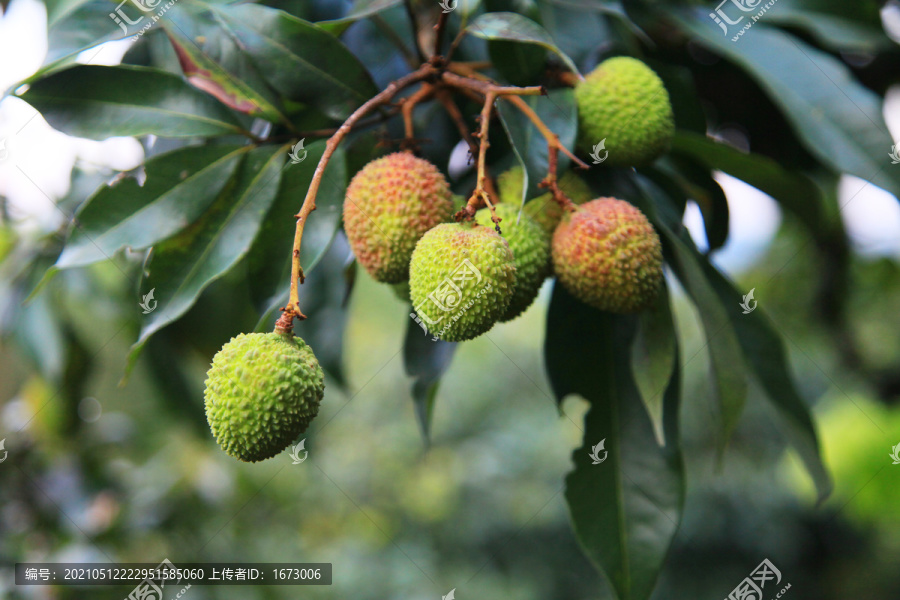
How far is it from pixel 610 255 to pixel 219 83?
0.53 meters

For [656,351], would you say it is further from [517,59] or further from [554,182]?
[517,59]

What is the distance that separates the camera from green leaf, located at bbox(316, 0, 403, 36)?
0.79 metres

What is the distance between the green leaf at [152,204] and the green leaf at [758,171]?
2.16 feet

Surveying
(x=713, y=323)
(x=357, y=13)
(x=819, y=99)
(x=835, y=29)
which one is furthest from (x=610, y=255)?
(x=835, y=29)

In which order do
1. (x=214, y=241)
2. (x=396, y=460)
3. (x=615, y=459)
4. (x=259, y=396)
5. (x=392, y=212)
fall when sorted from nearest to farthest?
(x=259, y=396) → (x=392, y=212) → (x=214, y=241) → (x=615, y=459) → (x=396, y=460)

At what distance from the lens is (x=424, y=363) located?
3.26 feet

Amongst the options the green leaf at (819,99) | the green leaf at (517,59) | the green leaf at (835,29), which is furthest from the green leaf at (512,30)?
the green leaf at (835,29)

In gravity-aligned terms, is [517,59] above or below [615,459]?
above

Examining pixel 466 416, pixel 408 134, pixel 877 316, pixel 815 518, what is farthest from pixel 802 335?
pixel 408 134

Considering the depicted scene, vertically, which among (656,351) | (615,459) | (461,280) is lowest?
(615,459)

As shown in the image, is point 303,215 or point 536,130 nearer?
point 303,215

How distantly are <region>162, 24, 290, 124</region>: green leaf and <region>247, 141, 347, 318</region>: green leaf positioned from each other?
0.08m

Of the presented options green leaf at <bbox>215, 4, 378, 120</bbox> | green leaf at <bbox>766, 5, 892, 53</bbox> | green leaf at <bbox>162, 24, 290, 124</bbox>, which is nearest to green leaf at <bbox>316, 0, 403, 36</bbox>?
green leaf at <bbox>215, 4, 378, 120</bbox>

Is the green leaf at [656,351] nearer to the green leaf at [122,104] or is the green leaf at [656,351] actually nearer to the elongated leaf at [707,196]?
the elongated leaf at [707,196]
